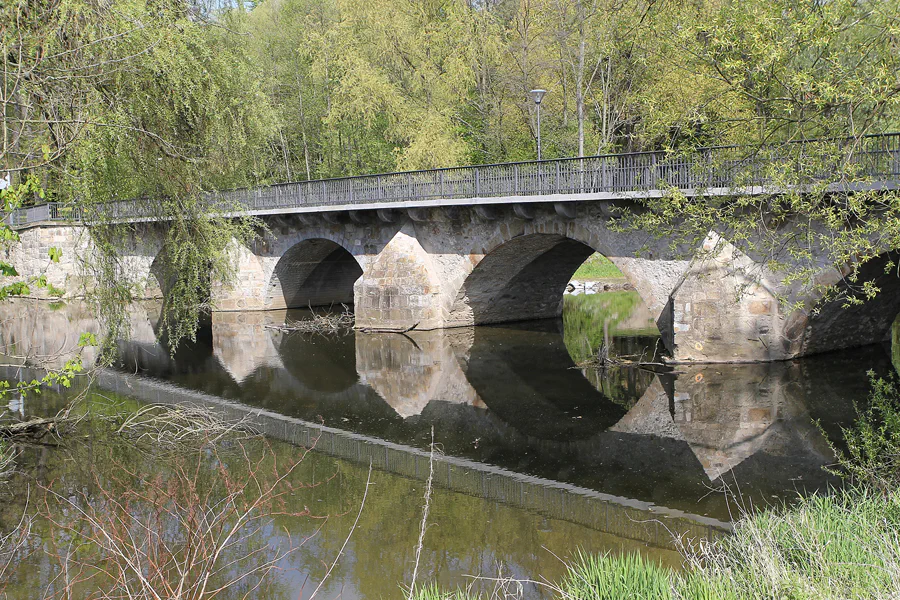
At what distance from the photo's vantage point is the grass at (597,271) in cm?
2991

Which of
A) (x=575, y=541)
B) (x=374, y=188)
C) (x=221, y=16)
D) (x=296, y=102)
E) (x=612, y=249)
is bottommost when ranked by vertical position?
(x=575, y=541)

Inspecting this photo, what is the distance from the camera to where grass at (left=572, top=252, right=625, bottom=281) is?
29.9 m

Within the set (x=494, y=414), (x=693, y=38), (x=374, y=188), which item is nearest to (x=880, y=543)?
(x=693, y=38)

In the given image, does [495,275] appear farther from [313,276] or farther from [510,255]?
[313,276]

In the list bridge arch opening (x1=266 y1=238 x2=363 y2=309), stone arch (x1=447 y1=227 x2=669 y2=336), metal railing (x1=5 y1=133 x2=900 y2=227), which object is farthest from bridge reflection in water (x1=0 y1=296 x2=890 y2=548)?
bridge arch opening (x1=266 y1=238 x2=363 y2=309)

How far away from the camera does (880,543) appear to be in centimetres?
490

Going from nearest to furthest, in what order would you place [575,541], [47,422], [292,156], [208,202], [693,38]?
[575,541]
[693,38]
[47,422]
[208,202]
[292,156]

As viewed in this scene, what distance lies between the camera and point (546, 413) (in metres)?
12.2

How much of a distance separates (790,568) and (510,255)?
13.7 metres

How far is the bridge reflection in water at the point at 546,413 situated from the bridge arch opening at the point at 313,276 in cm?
504

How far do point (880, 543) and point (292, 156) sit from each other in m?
29.5

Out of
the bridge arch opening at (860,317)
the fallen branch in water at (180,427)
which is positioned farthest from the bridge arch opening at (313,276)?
the bridge arch opening at (860,317)

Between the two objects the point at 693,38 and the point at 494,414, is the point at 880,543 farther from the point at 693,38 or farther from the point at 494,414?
the point at 494,414

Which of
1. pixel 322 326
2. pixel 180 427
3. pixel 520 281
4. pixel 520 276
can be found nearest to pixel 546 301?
pixel 520 281
